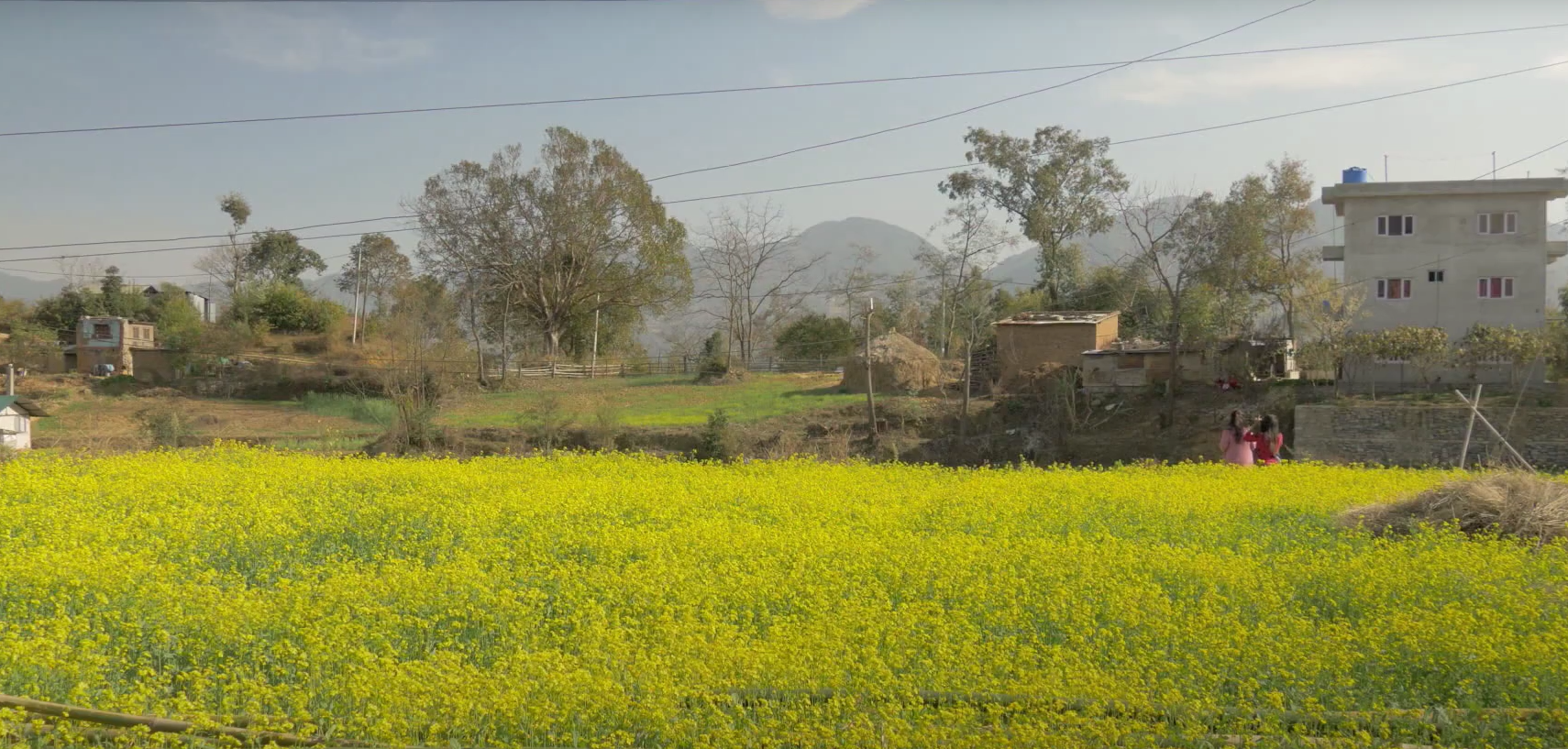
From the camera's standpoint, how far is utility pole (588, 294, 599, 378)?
48969 mm

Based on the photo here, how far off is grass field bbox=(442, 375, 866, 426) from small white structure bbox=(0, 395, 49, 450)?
33.0ft

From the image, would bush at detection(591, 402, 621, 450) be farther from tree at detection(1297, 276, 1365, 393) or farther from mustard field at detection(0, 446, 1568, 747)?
tree at detection(1297, 276, 1365, 393)

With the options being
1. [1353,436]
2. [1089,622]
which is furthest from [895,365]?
A: [1089,622]

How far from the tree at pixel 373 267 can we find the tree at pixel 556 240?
1735cm

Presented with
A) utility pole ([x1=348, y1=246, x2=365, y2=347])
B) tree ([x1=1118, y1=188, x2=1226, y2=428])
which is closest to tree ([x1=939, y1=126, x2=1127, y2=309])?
tree ([x1=1118, y1=188, x2=1226, y2=428])

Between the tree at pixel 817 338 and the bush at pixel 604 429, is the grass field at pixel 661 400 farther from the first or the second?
the tree at pixel 817 338

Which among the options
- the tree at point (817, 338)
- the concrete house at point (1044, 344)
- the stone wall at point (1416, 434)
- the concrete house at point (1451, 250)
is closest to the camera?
the stone wall at point (1416, 434)

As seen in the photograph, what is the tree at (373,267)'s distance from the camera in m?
66.4

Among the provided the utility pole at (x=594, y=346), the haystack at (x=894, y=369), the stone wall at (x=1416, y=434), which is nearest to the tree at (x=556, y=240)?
the utility pole at (x=594, y=346)

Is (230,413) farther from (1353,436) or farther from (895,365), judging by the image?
(1353,436)

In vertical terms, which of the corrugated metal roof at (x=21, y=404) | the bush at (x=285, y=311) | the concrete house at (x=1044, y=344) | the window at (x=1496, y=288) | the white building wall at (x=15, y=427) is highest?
the bush at (x=285, y=311)

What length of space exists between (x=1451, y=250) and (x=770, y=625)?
3651 centimetres

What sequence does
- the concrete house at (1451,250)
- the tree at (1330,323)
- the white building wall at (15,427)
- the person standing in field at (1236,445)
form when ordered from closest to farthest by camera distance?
the person standing in field at (1236,445), the white building wall at (15,427), the tree at (1330,323), the concrete house at (1451,250)

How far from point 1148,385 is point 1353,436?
6310 mm
